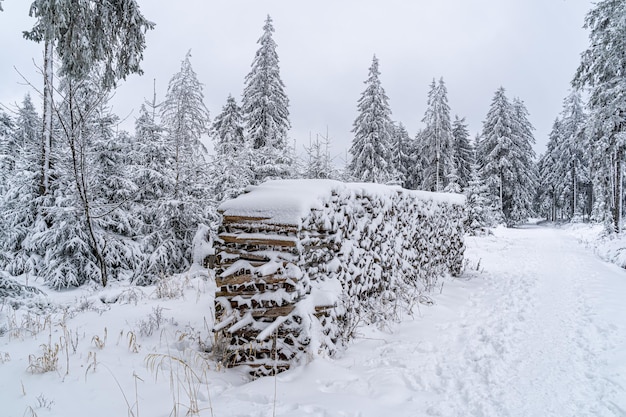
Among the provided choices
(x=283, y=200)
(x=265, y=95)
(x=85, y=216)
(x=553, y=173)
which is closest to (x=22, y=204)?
(x=85, y=216)

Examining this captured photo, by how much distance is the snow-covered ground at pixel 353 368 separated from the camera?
2.27 meters

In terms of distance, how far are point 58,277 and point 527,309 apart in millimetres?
11391

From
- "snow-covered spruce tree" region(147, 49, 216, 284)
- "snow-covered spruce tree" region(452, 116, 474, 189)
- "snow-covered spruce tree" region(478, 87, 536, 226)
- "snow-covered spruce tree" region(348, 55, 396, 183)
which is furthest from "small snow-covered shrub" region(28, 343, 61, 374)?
"snow-covered spruce tree" region(452, 116, 474, 189)

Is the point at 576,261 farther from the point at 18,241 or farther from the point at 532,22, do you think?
the point at 18,241

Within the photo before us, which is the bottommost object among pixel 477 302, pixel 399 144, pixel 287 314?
pixel 477 302

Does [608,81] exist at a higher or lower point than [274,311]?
higher

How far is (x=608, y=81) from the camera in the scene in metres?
13.3

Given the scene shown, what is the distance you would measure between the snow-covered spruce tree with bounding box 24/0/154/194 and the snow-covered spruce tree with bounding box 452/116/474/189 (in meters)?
34.2

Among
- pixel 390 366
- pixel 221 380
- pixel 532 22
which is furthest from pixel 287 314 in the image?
pixel 532 22

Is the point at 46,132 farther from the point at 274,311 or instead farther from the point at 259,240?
the point at 274,311

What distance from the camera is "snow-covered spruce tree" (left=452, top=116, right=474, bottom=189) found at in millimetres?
34000

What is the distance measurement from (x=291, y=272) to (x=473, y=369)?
6.31 feet

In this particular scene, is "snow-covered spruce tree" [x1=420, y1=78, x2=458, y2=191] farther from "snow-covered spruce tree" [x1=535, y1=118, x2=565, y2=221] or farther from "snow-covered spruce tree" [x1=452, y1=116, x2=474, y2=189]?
"snow-covered spruce tree" [x1=535, y1=118, x2=565, y2=221]

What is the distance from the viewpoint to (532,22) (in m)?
8.20
